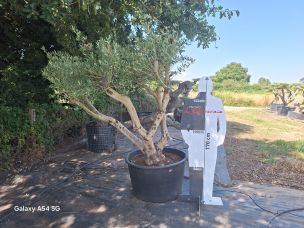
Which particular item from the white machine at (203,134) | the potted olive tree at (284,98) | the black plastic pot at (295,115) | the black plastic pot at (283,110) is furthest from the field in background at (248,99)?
the white machine at (203,134)

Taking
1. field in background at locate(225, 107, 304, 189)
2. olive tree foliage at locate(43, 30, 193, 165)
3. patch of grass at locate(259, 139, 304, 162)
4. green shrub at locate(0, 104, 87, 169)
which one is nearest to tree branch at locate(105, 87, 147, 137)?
olive tree foliage at locate(43, 30, 193, 165)

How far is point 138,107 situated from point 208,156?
6.37 meters

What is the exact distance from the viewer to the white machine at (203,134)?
3.23 meters

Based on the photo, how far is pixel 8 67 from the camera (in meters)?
5.65

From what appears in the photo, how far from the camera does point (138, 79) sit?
3.08 m

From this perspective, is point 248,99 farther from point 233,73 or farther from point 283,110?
point 233,73

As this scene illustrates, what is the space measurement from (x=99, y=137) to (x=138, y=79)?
107 inches

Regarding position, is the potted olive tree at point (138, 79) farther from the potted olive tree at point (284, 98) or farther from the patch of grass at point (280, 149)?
the potted olive tree at point (284, 98)

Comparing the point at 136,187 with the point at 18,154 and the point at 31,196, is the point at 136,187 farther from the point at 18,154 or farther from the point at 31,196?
the point at 18,154

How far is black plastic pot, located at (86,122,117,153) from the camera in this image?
5520 mm

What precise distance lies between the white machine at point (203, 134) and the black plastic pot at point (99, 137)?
2605 millimetres

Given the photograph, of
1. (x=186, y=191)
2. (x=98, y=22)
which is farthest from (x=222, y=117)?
(x=98, y=22)

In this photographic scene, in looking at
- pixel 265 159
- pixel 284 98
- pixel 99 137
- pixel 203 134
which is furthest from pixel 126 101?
pixel 284 98

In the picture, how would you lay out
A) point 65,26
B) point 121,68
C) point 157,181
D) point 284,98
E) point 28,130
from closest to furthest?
1. point 121,68
2. point 157,181
3. point 65,26
4. point 28,130
5. point 284,98
